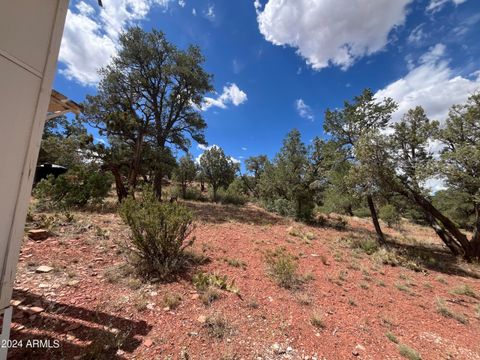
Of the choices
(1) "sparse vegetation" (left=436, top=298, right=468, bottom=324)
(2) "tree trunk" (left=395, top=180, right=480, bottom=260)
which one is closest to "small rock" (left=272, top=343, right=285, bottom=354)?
(1) "sparse vegetation" (left=436, top=298, right=468, bottom=324)

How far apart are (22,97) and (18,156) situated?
1.80ft

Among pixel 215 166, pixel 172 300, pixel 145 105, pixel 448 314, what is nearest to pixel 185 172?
pixel 215 166

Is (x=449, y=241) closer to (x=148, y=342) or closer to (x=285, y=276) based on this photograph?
(x=285, y=276)

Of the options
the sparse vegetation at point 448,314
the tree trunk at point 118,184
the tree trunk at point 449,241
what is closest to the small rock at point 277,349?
the sparse vegetation at point 448,314

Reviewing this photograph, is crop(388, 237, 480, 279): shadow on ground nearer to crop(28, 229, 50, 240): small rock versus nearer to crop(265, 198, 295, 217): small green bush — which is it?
crop(265, 198, 295, 217): small green bush

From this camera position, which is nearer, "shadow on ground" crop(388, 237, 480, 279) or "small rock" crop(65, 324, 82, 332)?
"small rock" crop(65, 324, 82, 332)

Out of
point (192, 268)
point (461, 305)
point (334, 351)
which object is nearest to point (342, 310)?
point (334, 351)

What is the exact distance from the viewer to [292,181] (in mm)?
15836

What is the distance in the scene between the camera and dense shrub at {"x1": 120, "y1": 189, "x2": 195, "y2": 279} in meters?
4.40

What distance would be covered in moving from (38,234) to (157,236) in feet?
9.71

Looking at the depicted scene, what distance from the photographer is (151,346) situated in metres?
2.52

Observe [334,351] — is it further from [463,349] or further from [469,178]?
[469,178]

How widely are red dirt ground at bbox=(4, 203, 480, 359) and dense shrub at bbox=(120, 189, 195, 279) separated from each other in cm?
40

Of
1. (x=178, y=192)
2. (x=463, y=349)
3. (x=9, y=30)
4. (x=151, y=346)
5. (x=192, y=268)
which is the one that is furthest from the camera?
(x=178, y=192)
